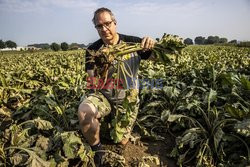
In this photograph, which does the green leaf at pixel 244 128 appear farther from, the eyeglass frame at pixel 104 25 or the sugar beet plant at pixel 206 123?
the eyeglass frame at pixel 104 25

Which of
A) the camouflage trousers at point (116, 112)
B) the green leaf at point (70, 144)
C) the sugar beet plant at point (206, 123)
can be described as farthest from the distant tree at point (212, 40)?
the green leaf at point (70, 144)

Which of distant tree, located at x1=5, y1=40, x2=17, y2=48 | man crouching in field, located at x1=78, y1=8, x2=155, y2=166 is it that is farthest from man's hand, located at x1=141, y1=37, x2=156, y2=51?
distant tree, located at x1=5, y1=40, x2=17, y2=48

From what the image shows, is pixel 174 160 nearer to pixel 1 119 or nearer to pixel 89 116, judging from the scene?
pixel 89 116

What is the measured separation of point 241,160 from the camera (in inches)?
103

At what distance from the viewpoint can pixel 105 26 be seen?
3.01 meters

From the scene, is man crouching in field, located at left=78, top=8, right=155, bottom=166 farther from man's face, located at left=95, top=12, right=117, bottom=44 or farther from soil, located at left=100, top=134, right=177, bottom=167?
soil, located at left=100, top=134, right=177, bottom=167

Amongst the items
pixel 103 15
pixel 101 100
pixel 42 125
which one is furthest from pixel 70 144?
pixel 103 15

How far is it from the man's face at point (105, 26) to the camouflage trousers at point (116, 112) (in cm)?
72

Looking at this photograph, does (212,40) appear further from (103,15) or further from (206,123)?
(103,15)

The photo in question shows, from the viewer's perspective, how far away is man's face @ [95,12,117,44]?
2.97 metres

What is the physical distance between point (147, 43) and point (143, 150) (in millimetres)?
1410

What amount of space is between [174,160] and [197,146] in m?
0.33

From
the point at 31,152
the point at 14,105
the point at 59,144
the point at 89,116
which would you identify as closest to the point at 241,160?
the point at 89,116

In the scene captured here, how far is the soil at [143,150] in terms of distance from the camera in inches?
116
